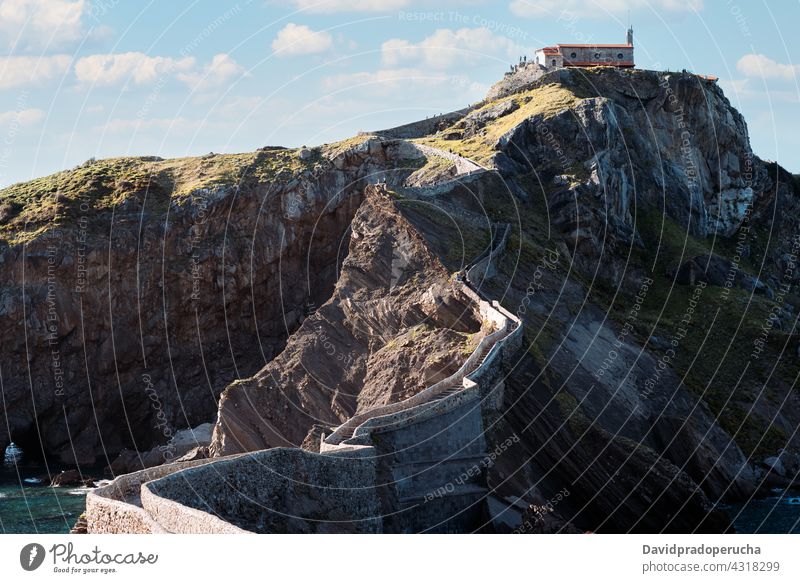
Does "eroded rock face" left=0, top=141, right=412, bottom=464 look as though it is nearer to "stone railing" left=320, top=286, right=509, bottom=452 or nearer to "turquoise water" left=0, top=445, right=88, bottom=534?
"turquoise water" left=0, top=445, right=88, bottom=534

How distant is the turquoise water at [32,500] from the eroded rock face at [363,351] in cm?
1008

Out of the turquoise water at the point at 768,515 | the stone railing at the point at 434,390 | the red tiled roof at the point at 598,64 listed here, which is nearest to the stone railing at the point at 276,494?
the stone railing at the point at 434,390

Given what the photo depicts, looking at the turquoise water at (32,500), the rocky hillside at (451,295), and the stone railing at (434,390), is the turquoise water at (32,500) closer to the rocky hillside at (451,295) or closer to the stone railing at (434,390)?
the rocky hillside at (451,295)

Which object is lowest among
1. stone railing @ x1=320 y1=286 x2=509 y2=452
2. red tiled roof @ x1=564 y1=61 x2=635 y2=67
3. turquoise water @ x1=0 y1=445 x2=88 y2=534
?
turquoise water @ x1=0 y1=445 x2=88 y2=534

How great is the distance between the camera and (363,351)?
2987 inches

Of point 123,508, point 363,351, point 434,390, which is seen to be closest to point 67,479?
point 363,351

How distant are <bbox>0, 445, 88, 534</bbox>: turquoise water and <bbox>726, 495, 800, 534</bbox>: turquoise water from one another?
37060 millimetres

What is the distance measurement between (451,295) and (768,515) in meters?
21.7

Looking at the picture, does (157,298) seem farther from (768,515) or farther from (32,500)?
(768,515)

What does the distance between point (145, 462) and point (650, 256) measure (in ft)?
137

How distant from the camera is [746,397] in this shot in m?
87.1

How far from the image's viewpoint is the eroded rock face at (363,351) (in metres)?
71.9

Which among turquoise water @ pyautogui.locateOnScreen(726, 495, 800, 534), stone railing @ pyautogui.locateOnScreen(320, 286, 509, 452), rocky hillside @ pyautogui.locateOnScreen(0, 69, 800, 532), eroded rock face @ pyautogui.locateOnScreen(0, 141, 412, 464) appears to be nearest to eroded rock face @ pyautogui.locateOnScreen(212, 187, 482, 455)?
rocky hillside @ pyautogui.locateOnScreen(0, 69, 800, 532)

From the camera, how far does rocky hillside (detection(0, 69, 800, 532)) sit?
73.2 metres
